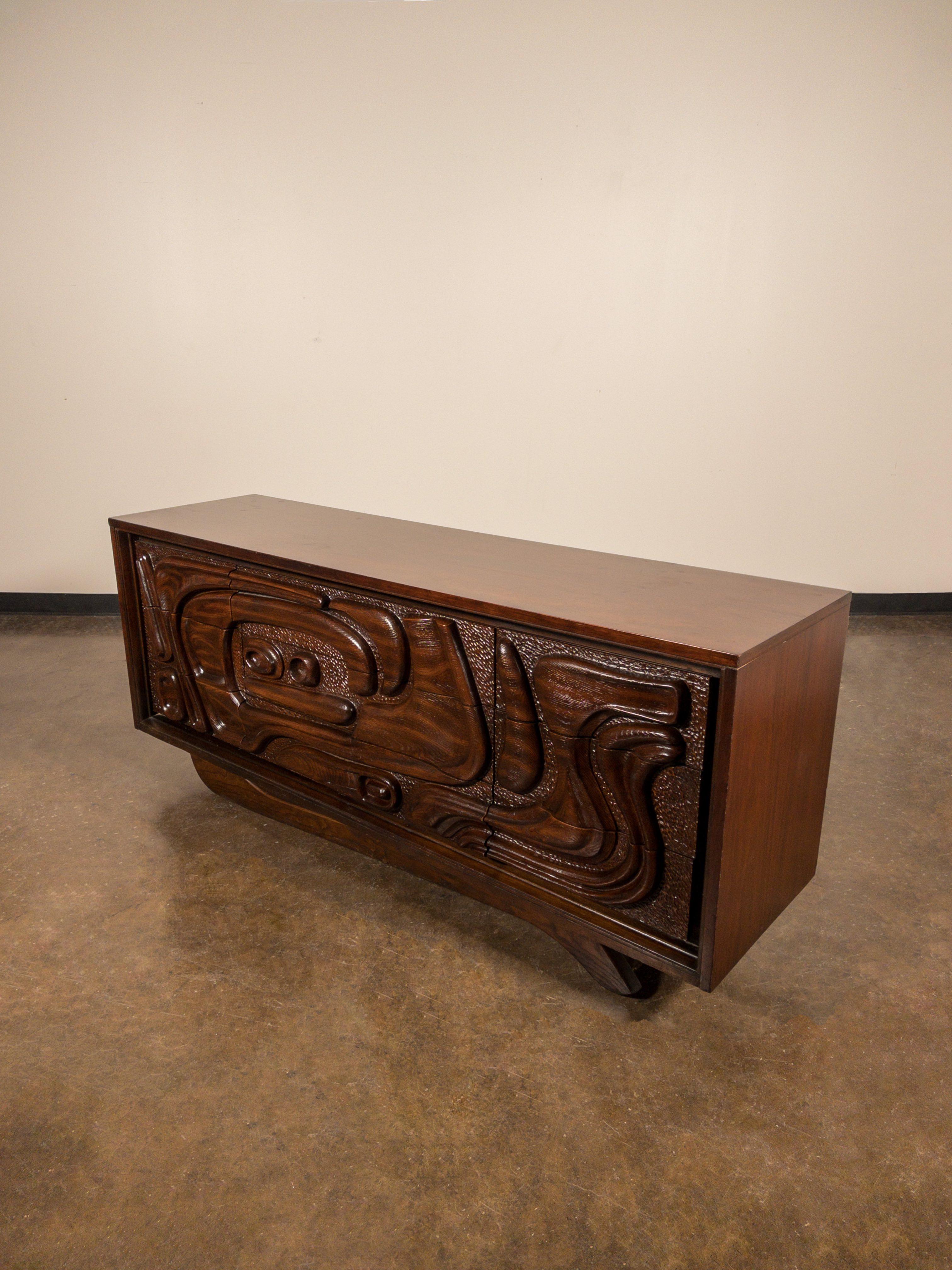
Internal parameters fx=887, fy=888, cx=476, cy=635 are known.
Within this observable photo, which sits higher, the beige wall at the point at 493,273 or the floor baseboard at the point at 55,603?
the beige wall at the point at 493,273

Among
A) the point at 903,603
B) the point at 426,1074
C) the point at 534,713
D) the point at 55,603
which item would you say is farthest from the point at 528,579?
the point at 55,603

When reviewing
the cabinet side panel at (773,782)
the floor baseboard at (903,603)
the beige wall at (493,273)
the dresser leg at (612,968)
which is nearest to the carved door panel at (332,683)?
the dresser leg at (612,968)

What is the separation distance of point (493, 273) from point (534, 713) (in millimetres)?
2600

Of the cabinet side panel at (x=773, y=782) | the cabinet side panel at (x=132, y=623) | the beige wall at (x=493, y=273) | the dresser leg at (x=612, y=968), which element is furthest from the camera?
the beige wall at (x=493, y=273)

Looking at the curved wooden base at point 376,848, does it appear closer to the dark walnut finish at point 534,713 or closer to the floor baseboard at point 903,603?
the dark walnut finish at point 534,713

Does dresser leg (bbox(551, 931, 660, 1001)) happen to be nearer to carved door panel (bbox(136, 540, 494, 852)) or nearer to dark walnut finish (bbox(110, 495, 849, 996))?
dark walnut finish (bbox(110, 495, 849, 996))

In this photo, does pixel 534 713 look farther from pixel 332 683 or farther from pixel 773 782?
pixel 332 683

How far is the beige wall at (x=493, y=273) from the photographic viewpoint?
132 inches

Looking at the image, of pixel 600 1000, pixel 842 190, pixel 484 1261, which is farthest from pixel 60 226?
pixel 484 1261

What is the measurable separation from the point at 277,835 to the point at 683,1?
3.29m

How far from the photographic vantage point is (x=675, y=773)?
1403 millimetres

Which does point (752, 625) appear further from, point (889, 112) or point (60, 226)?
point (60, 226)

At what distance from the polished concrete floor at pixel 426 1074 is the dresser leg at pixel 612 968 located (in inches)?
1.2

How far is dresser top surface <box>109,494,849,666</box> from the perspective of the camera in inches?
55.0
